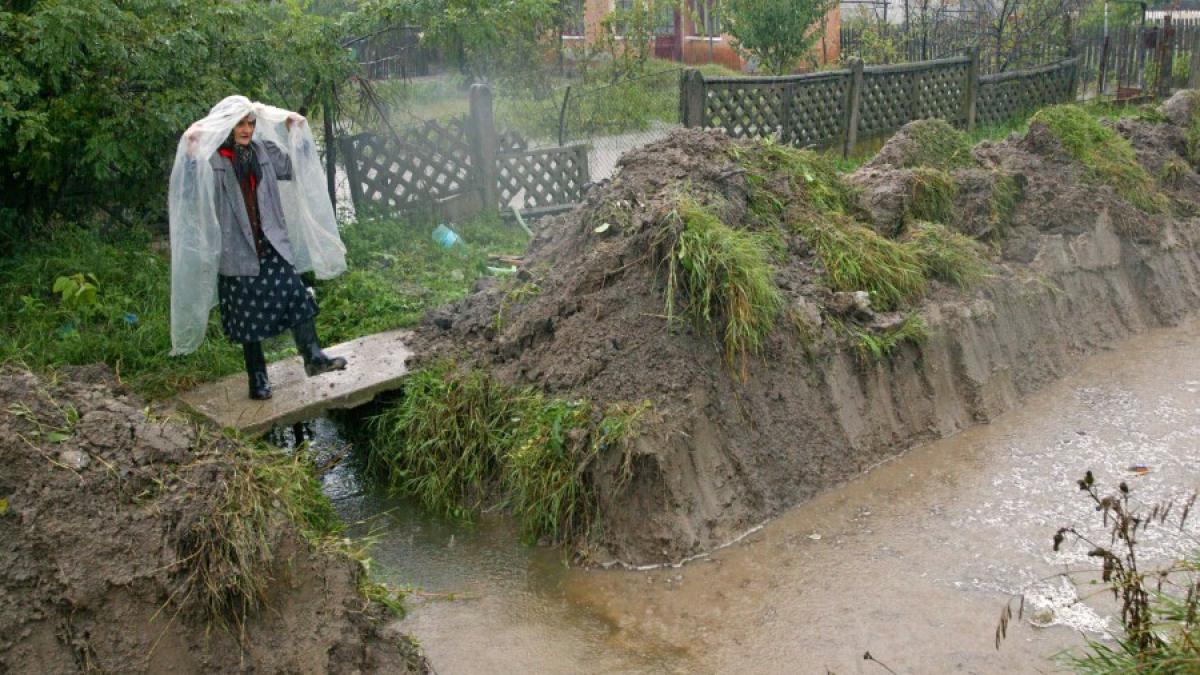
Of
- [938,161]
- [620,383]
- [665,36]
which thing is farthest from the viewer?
[665,36]

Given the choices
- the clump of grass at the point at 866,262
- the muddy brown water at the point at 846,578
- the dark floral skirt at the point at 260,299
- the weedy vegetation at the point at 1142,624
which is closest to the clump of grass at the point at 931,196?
the clump of grass at the point at 866,262

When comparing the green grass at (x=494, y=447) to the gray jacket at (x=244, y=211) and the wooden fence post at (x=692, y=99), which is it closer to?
the gray jacket at (x=244, y=211)

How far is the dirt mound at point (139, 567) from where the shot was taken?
12.7 ft

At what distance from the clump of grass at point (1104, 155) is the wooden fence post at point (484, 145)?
455cm

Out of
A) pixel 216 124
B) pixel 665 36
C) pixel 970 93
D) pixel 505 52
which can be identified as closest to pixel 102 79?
pixel 216 124

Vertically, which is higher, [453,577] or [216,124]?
[216,124]

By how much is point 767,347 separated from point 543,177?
15.8ft

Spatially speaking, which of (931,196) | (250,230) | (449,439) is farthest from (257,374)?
(931,196)

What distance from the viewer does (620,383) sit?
5.79 m

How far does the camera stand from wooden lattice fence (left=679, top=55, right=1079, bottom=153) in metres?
11.2

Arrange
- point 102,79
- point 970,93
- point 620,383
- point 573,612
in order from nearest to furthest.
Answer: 1. point 573,612
2. point 620,383
3. point 102,79
4. point 970,93

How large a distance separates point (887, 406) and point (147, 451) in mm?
4094

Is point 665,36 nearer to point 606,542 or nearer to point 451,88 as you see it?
point 451,88

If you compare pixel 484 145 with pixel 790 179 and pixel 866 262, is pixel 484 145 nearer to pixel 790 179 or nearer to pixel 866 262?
pixel 790 179
